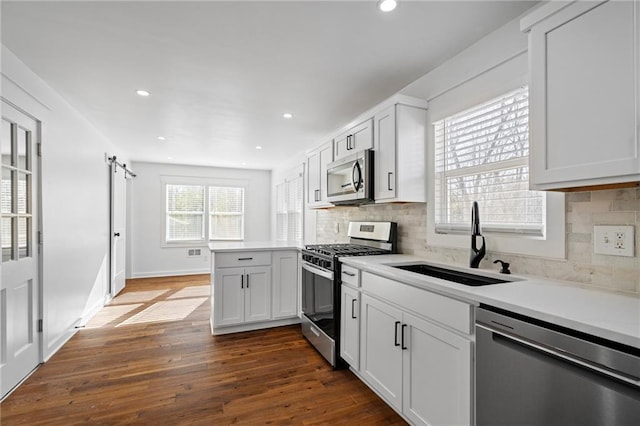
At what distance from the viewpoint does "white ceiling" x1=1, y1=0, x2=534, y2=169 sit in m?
1.79

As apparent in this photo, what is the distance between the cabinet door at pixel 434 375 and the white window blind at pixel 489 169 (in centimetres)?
86

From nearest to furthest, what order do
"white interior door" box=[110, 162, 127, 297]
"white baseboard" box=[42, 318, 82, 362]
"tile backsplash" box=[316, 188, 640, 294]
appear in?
"tile backsplash" box=[316, 188, 640, 294]
"white baseboard" box=[42, 318, 82, 362]
"white interior door" box=[110, 162, 127, 297]

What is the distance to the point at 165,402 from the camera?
212 cm

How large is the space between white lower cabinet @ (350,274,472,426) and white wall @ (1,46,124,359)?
283cm

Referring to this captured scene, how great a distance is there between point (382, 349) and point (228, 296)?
6.19 ft

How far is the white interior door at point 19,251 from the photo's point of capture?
2.21 m

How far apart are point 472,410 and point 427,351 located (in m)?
0.32

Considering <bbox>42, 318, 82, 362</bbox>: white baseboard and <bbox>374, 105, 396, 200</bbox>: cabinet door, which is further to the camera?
<bbox>42, 318, 82, 362</bbox>: white baseboard

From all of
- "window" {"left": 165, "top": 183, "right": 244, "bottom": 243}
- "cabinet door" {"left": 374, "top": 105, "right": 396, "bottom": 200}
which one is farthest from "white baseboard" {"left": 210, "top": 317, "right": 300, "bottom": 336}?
"window" {"left": 165, "top": 183, "right": 244, "bottom": 243}

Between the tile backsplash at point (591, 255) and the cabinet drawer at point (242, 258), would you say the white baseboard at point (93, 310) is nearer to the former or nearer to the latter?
the cabinet drawer at point (242, 258)

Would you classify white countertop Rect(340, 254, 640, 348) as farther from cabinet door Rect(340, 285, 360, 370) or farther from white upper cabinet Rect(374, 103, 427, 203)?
white upper cabinet Rect(374, 103, 427, 203)

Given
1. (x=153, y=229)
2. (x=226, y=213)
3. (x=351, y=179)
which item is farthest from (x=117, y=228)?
(x=351, y=179)

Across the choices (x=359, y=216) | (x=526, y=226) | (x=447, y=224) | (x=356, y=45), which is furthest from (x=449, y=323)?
(x=359, y=216)

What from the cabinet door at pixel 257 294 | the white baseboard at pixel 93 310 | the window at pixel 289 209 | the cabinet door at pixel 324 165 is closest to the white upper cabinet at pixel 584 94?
the cabinet door at pixel 324 165
